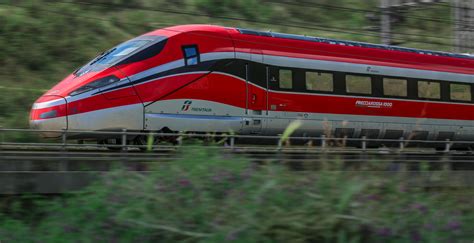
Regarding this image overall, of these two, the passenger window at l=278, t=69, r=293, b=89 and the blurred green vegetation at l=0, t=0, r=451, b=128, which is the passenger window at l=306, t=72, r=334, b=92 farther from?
the blurred green vegetation at l=0, t=0, r=451, b=128

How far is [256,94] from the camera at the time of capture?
1289cm

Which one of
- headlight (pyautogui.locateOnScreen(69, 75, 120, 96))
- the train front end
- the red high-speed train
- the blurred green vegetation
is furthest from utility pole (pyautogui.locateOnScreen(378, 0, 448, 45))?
headlight (pyautogui.locateOnScreen(69, 75, 120, 96))

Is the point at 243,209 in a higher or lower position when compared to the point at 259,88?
lower

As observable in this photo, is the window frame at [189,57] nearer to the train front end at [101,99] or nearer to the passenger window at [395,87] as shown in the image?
the train front end at [101,99]

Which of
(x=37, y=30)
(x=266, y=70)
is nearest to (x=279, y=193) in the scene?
(x=266, y=70)

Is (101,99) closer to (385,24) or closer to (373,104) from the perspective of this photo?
(373,104)

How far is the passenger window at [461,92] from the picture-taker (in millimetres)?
16094

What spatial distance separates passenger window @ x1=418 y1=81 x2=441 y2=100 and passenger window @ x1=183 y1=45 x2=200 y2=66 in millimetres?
6912

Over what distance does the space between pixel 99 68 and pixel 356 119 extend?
22.3 ft

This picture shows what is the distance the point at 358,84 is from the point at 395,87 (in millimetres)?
1291

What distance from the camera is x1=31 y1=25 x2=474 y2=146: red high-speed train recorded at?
11344mm

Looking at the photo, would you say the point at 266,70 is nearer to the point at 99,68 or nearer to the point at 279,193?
the point at 99,68

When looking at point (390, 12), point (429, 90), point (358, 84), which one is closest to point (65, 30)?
point (390, 12)

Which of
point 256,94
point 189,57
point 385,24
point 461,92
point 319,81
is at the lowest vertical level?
point 256,94
